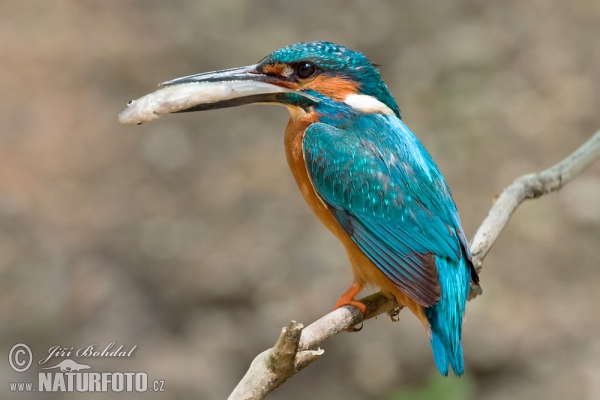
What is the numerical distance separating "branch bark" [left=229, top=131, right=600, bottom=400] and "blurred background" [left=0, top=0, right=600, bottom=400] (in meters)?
1.64

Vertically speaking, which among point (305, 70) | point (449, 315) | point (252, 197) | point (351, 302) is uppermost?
point (252, 197)

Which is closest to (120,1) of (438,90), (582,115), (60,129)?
(60,129)

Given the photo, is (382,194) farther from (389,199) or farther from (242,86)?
(242,86)

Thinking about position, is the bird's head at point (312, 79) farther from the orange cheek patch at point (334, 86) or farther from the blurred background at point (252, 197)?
the blurred background at point (252, 197)

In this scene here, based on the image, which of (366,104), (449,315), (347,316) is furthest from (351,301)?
(366,104)

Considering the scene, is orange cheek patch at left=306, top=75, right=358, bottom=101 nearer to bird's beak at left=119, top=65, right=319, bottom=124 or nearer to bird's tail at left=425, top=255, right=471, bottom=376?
bird's beak at left=119, top=65, right=319, bottom=124

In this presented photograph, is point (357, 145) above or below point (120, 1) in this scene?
below

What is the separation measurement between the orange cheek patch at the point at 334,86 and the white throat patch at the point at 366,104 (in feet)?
0.06

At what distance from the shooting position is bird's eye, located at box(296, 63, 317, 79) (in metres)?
2.93

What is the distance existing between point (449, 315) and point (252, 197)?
2.92 metres

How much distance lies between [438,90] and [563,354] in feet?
7.35

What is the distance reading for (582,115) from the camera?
5.82 meters

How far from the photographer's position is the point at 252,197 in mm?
5500

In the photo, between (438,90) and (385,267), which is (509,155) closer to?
(438,90)
